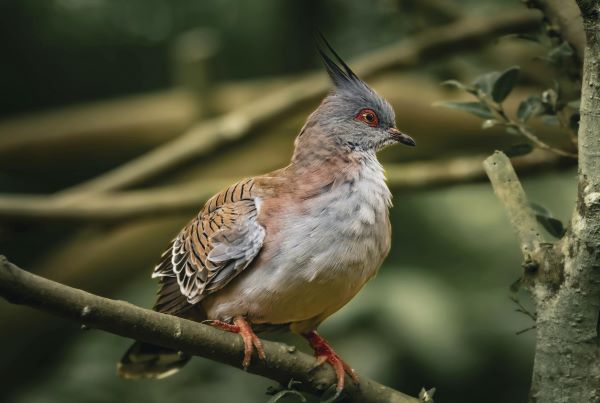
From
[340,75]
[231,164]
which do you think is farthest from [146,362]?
[231,164]

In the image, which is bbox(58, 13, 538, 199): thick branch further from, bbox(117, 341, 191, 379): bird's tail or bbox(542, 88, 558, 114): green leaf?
bbox(542, 88, 558, 114): green leaf

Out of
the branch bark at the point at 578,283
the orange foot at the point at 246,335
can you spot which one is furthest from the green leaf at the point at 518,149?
the orange foot at the point at 246,335

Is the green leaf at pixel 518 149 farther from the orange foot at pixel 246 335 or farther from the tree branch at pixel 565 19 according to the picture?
the orange foot at pixel 246 335

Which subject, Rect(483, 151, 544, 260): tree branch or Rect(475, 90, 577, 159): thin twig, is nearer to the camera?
Rect(483, 151, 544, 260): tree branch

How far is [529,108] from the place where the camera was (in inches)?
102

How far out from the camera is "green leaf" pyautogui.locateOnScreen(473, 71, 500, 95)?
8.58ft

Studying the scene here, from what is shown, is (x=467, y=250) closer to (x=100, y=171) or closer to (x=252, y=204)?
(x=252, y=204)

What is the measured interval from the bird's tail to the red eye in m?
1.09

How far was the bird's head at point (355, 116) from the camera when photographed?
10.1 feet

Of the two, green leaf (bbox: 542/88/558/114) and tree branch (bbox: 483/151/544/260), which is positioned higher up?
green leaf (bbox: 542/88/558/114)

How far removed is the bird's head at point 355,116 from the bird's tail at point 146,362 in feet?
3.29

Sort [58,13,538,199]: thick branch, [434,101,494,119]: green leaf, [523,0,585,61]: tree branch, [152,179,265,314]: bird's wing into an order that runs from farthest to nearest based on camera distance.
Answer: [58,13,538,199]: thick branch → [152,179,265,314]: bird's wing → [434,101,494,119]: green leaf → [523,0,585,61]: tree branch

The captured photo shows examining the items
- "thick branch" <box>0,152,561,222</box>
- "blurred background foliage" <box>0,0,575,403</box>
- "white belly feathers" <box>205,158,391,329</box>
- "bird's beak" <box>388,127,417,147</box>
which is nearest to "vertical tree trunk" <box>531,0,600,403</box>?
"white belly feathers" <box>205,158,391,329</box>

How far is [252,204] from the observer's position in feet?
9.34
